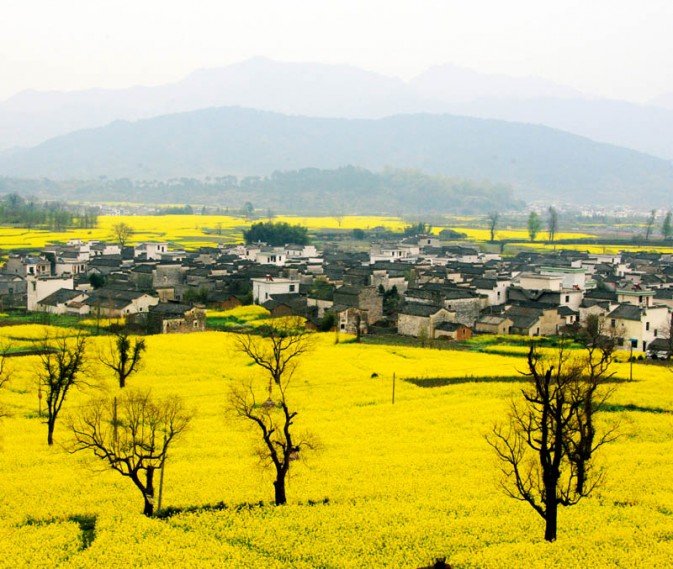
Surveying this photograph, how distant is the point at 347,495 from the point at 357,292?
118ft

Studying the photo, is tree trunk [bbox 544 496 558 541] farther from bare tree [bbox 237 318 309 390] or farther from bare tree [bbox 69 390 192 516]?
bare tree [bbox 237 318 309 390]

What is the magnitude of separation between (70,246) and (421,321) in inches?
2038

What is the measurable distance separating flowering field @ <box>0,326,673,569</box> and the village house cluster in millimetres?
18476

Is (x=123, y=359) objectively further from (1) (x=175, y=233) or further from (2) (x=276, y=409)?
(1) (x=175, y=233)

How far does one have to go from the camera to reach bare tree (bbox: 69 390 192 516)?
1986cm

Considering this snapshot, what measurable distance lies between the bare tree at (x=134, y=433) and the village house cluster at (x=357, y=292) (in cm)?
2367

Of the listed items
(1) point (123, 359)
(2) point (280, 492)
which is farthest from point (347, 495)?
(1) point (123, 359)

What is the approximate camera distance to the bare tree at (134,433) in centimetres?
1986

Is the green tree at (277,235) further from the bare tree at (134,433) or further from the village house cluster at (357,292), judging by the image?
the bare tree at (134,433)

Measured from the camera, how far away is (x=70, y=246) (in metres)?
90.4

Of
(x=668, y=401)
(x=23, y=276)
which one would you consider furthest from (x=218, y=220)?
(x=668, y=401)

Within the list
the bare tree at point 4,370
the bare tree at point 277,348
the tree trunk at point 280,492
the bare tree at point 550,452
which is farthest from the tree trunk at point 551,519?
the bare tree at point 4,370

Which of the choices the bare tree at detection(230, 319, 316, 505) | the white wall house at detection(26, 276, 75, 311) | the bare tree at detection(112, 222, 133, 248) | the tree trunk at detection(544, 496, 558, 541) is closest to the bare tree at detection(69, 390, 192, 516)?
the bare tree at detection(230, 319, 316, 505)

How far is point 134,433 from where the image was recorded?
69.7 feet
